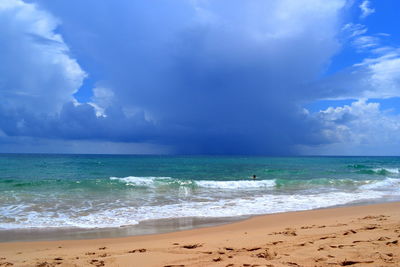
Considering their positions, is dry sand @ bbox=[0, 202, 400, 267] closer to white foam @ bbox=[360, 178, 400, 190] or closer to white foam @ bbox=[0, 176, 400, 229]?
white foam @ bbox=[0, 176, 400, 229]

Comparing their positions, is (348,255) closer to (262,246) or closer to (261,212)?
(262,246)

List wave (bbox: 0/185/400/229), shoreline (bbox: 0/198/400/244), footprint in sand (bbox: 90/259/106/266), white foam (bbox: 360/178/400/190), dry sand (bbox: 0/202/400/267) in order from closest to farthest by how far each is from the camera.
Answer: dry sand (bbox: 0/202/400/267), footprint in sand (bbox: 90/259/106/266), shoreline (bbox: 0/198/400/244), wave (bbox: 0/185/400/229), white foam (bbox: 360/178/400/190)

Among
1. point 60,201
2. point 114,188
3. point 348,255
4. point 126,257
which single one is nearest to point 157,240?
point 126,257

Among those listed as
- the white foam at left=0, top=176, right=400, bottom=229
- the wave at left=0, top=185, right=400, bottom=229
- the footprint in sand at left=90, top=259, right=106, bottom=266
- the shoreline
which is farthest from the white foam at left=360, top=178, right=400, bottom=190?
Answer: the footprint in sand at left=90, top=259, right=106, bottom=266

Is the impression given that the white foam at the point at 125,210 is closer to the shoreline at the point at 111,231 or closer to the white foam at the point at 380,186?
the shoreline at the point at 111,231

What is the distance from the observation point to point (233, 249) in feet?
19.1

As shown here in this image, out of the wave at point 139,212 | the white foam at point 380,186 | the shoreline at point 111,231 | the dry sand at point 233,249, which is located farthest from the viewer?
the white foam at point 380,186

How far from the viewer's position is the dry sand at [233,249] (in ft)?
16.4

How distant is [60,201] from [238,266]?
1165 cm

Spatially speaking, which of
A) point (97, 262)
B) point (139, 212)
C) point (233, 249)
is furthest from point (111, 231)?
point (233, 249)

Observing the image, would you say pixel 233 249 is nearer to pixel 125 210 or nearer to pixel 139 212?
pixel 139 212

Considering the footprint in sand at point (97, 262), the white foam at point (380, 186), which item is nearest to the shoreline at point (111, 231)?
the footprint in sand at point (97, 262)

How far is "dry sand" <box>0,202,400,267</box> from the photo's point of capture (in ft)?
16.4

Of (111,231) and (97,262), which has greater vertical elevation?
(97,262)
